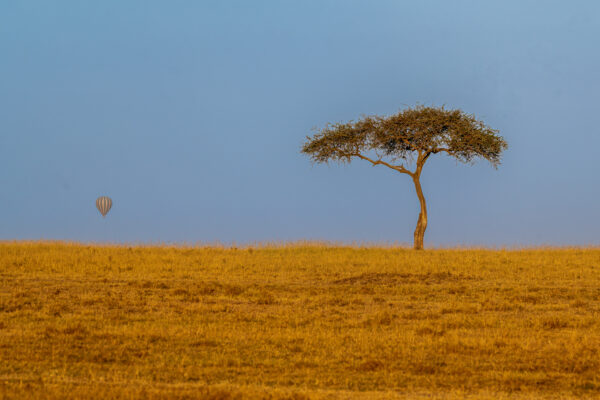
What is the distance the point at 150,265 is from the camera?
29.1 m

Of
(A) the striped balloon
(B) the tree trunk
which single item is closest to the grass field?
(B) the tree trunk

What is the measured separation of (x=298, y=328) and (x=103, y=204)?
31.8 meters

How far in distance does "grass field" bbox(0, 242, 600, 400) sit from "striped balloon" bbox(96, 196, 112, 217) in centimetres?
1412

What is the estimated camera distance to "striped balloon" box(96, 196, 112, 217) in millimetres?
44688

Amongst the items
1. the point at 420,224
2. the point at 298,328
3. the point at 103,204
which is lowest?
the point at 298,328

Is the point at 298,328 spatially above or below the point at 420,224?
below

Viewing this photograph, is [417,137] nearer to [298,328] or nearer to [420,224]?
[420,224]

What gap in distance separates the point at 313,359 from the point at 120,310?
25.3ft

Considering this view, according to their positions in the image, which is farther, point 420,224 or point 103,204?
point 103,204

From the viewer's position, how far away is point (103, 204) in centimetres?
4481

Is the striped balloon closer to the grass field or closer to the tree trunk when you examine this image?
the grass field

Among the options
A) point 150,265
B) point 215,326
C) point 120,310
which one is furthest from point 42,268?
point 215,326

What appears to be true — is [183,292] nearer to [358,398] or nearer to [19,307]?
[19,307]

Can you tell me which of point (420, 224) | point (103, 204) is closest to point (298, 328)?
point (420, 224)
